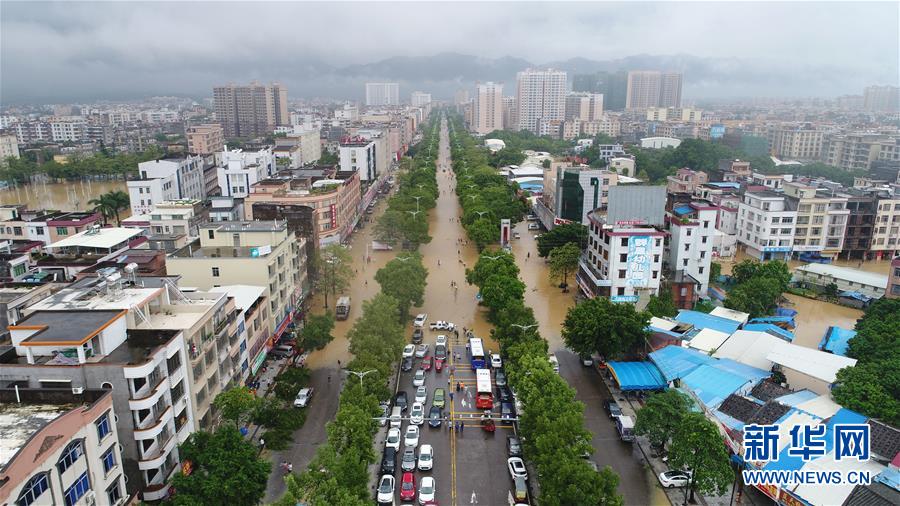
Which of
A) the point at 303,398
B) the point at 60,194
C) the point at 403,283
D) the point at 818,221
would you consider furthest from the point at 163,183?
the point at 818,221

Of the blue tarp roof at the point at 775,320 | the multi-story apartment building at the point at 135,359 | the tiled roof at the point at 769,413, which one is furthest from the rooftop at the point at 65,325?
the blue tarp roof at the point at 775,320

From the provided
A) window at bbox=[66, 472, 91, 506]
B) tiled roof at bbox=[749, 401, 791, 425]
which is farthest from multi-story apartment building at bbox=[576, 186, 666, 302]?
window at bbox=[66, 472, 91, 506]

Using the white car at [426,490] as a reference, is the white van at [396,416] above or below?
below

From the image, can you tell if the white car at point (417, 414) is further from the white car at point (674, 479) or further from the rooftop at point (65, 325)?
the rooftop at point (65, 325)

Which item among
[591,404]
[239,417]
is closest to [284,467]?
[239,417]

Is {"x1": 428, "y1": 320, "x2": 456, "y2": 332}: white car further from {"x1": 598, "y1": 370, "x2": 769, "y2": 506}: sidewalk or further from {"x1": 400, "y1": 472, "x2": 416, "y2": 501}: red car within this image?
{"x1": 400, "y1": 472, "x2": 416, "y2": 501}: red car

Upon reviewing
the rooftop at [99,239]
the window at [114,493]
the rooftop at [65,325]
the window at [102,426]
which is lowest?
the window at [114,493]

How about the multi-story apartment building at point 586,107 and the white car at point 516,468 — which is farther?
the multi-story apartment building at point 586,107
